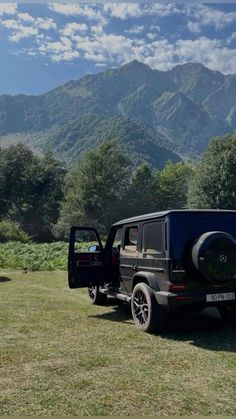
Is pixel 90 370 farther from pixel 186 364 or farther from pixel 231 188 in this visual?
pixel 231 188

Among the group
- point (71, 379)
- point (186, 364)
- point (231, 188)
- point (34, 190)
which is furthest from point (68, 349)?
point (34, 190)

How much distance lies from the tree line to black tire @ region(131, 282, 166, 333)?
1933 inches

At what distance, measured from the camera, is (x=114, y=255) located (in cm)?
993

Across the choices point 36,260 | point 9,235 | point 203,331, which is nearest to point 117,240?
point 203,331

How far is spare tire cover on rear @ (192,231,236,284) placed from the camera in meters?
6.78

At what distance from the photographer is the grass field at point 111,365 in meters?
4.36

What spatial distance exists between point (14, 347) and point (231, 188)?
52561mm

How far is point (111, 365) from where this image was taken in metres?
5.66

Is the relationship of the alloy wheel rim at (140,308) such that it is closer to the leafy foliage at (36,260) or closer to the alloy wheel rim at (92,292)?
the alloy wheel rim at (92,292)

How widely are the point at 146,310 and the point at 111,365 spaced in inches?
81.2

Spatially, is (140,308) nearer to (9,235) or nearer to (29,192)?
(9,235)

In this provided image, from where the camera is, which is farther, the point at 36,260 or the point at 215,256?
Answer: the point at 36,260

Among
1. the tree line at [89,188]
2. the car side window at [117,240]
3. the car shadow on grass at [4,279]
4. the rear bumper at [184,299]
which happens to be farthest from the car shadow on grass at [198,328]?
the tree line at [89,188]

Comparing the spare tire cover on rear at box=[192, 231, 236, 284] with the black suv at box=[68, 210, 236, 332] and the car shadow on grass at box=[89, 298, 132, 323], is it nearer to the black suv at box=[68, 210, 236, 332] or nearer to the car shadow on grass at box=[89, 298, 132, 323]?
the black suv at box=[68, 210, 236, 332]
